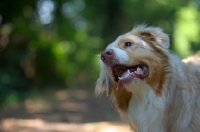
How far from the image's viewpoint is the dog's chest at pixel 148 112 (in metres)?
4.60

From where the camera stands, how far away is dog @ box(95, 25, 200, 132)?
453cm

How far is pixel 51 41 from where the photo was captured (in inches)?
692

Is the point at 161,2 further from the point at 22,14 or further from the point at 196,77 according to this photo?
the point at 196,77

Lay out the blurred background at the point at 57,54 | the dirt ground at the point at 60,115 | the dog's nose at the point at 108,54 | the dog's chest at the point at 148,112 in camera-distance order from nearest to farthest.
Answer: the dog's nose at the point at 108,54 < the dog's chest at the point at 148,112 < the dirt ground at the point at 60,115 < the blurred background at the point at 57,54

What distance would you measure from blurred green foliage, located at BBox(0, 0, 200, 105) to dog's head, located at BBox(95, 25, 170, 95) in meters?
8.01

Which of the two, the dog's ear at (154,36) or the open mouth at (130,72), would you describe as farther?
the dog's ear at (154,36)

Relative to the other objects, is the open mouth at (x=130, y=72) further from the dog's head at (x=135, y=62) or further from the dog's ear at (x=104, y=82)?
the dog's ear at (x=104, y=82)

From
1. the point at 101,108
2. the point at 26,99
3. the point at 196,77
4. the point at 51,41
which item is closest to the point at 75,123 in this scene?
the point at 101,108

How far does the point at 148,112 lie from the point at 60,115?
6582mm

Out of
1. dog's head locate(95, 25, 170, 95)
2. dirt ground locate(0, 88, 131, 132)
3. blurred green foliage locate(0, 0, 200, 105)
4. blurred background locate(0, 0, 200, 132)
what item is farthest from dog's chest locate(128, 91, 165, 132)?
blurred green foliage locate(0, 0, 200, 105)

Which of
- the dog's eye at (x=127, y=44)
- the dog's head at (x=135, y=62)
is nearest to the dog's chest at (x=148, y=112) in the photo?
the dog's head at (x=135, y=62)

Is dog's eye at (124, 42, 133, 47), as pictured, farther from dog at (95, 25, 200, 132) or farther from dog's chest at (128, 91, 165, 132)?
dog's chest at (128, 91, 165, 132)

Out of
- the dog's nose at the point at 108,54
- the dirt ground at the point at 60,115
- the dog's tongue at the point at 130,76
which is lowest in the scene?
the dog's tongue at the point at 130,76

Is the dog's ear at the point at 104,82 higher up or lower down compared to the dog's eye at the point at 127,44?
lower down
